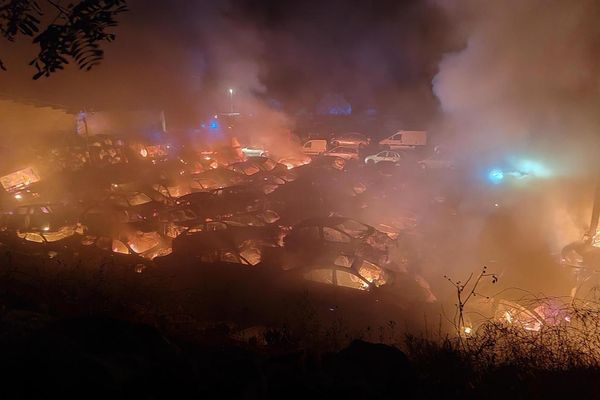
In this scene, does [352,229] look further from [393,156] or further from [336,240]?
[393,156]

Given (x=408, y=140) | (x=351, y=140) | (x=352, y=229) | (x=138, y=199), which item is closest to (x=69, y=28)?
(x=352, y=229)

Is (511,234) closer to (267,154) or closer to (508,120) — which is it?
(508,120)

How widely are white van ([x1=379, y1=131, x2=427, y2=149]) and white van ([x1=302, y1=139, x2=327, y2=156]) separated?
4.45m

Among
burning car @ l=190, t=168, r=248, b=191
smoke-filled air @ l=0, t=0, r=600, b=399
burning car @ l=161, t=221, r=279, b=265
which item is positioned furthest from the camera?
burning car @ l=190, t=168, r=248, b=191

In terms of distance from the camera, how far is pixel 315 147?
2455cm

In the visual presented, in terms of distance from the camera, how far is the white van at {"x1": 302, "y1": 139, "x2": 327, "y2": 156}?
24297 mm

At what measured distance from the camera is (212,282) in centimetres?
734

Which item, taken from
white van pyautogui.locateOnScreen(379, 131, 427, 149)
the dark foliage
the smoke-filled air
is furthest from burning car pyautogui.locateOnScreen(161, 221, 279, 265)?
white van pyautogui.locateOnScreen(379, 131, 427, 149)

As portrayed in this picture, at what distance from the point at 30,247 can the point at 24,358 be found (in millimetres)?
7419

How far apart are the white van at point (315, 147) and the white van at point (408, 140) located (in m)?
4.45

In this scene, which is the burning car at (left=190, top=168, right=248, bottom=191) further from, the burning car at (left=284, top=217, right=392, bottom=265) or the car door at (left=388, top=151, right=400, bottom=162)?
the car door at (left=388, top=151, right=400, bottom=162)

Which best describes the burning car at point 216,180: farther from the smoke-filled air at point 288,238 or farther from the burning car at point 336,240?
the burning car at point 336,240

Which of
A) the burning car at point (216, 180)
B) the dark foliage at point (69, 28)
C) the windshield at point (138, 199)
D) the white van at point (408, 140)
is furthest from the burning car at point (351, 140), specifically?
the dark foliage at point (69, 28)

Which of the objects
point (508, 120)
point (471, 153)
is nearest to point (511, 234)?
point (508, 120)
